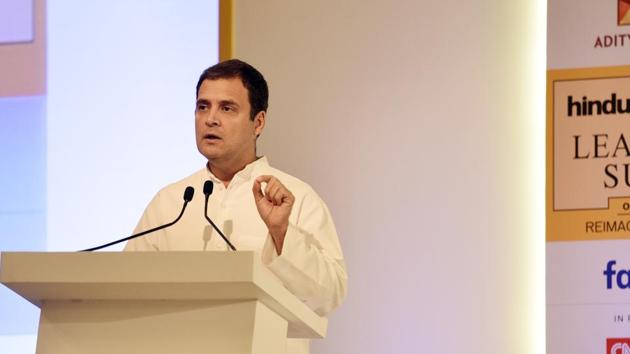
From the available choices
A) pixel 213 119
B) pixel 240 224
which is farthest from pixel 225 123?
pixel 240 224

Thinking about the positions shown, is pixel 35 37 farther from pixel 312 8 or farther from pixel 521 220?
pixel 521 220

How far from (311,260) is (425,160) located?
1.25m

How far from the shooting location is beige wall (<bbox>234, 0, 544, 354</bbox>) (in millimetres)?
3730

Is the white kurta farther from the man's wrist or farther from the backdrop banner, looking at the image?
the backdrop banner

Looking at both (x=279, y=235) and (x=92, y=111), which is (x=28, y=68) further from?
(x=279, y=235)

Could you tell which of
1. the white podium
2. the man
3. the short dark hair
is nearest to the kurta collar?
the man

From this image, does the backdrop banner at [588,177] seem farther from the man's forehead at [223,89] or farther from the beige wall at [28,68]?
the beige wall at [28,68]

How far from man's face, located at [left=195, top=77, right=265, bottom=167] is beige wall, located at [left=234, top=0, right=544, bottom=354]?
2.68ft

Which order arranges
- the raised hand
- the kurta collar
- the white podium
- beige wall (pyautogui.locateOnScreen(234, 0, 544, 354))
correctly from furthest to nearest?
beige wall (pyautogui.locateOnScreen(234, 0, 544, 354))
the kurta collar
the raised hand
the white podium

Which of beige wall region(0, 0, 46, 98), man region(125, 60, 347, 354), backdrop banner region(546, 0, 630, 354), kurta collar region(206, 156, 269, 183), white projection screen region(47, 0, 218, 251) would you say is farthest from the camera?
beige wall region(0, 0, 46, 98)

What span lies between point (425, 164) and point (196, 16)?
3.07 ft

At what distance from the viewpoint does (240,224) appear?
3.04 meters

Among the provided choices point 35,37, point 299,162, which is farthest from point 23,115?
point 299,162

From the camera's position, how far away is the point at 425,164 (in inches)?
151
